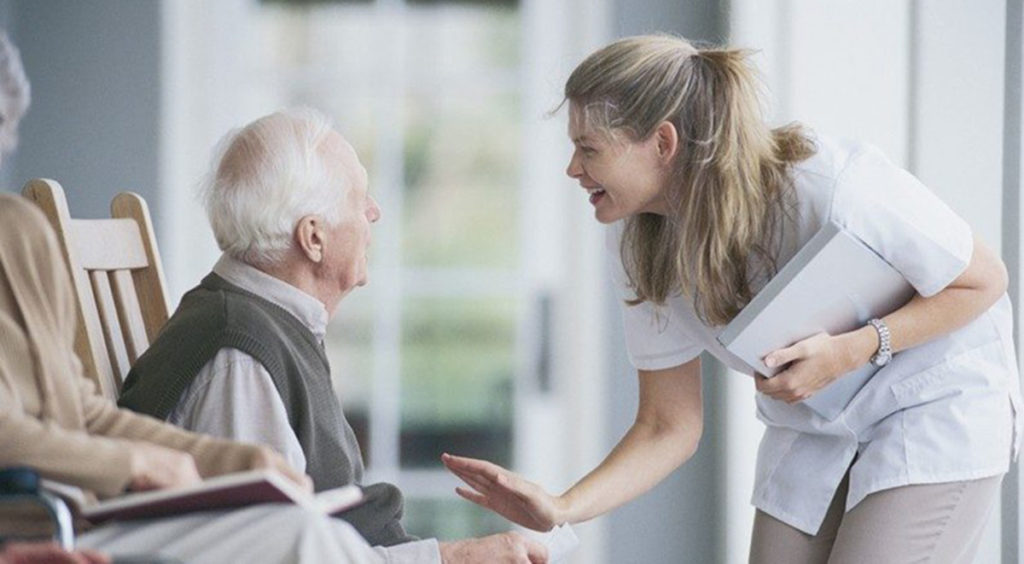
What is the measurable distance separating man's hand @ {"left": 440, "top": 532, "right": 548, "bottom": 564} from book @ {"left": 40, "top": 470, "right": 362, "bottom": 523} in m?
0.50

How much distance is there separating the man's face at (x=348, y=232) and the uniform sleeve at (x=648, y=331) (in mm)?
408

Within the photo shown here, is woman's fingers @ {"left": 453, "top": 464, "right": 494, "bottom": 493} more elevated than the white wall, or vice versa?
the white wall

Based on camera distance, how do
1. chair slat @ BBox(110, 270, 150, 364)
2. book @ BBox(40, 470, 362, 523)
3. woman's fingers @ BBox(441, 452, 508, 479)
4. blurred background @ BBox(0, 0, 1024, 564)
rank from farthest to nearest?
blurred background @ BBox(0, 0, 1024, 564), chair slat @ BBox(110, 270, 150, 364), woman's fingers @ BBox(441, 452, 508, 479), book @ BBox(40, 470, 362, 523)

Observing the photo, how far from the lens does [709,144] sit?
6.79ft

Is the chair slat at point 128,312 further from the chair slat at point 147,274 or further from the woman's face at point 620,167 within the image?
the woman's face at point 620,167

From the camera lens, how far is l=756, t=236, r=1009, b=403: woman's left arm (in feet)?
6.72

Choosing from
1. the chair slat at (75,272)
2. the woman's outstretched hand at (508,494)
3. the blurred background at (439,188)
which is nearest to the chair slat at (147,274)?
the chair slat at (75,272)

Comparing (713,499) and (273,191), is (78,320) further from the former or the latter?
(713,499)

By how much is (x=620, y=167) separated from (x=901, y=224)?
1.33 feet

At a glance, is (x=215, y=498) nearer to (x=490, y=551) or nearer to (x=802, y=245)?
(x=490, y=551)

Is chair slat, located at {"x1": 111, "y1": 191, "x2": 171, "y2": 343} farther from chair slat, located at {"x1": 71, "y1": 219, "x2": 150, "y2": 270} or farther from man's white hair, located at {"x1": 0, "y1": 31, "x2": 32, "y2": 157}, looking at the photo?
man's white hair, located at {"x1": 0, "y1": 31, "x2": 32, "y2": 157}

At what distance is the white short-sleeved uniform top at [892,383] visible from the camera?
2.04 m

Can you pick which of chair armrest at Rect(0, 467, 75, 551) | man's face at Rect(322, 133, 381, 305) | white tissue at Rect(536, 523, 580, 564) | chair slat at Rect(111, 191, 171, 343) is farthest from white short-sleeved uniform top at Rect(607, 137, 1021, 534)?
chair armrest at Rect(0, 467, 75, 551)

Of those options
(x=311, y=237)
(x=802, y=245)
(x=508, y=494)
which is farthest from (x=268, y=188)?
(x=802, y=245)
